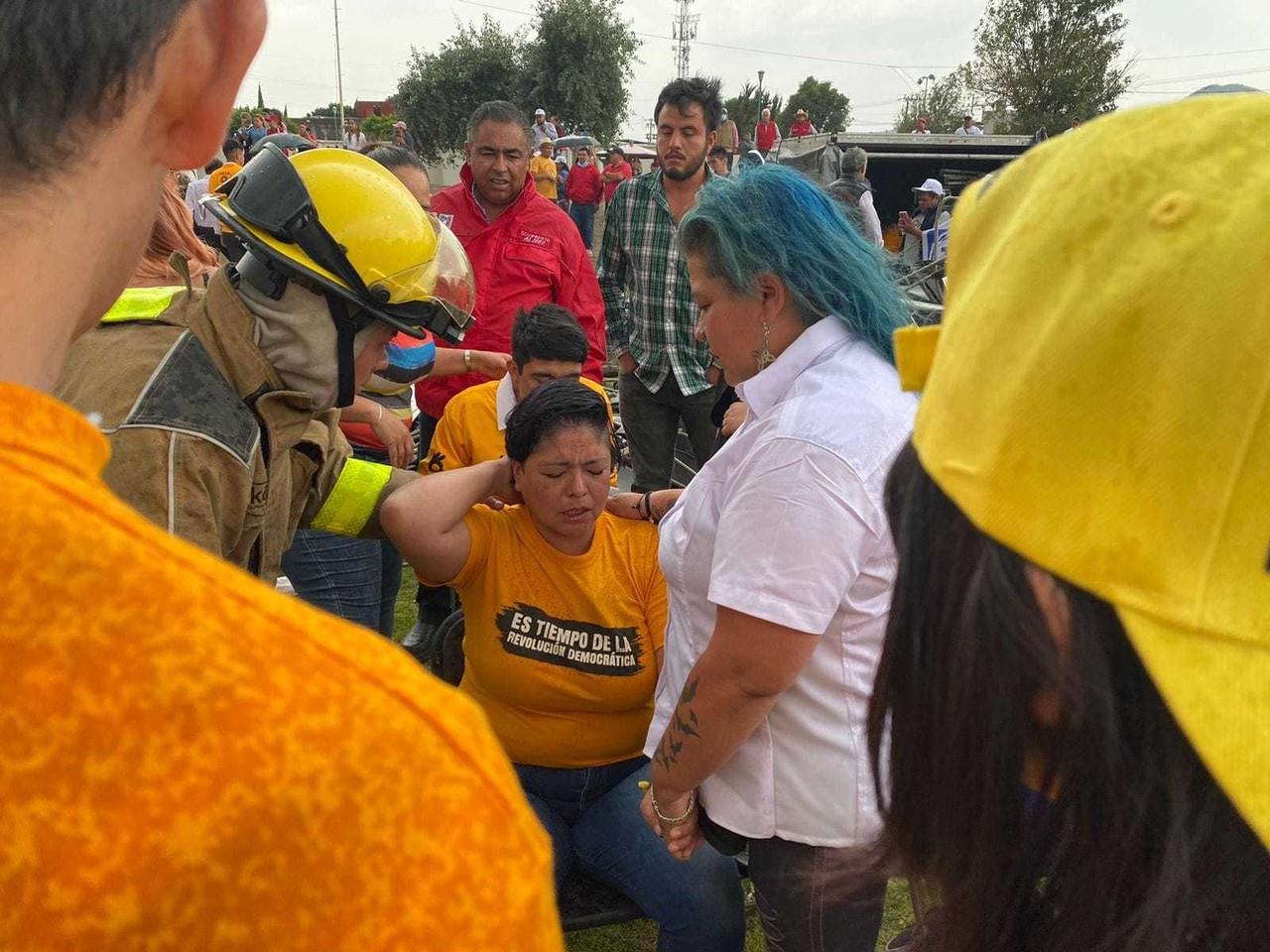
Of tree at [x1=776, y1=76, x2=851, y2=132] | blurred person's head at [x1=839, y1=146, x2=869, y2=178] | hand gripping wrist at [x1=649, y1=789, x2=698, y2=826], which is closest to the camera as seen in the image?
hand gripping wrist at [x1=649, y1=789, x2=698, y2=826]

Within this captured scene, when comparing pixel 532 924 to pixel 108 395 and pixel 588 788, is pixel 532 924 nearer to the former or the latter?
pixel 108 395

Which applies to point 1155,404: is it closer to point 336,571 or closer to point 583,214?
point 336,571

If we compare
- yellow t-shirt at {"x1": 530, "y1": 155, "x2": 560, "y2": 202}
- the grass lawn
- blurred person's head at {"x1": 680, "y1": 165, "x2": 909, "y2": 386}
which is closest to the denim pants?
the grass lawn

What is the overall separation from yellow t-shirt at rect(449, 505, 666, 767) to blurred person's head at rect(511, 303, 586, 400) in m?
1.07

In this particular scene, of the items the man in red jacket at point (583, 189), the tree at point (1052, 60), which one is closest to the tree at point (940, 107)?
the tree at point (1052, 60)

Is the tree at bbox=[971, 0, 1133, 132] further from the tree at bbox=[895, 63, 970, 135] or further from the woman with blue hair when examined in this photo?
the woman with blue hair

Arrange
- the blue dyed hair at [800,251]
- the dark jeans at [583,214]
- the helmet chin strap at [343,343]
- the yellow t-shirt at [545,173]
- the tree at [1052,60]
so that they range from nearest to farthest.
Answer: the helmet chin strap at [343,343] < the blue dyed hair at [800,251] < the yellow t-shirt at [545,173] < the dark jeans at [583,214] < the tree at [1052,60]

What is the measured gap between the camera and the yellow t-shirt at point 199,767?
511 mm

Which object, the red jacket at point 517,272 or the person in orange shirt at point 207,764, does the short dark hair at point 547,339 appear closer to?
the red jacket at point 517,272

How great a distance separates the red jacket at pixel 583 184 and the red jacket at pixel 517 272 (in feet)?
45.4

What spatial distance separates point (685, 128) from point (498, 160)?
1020mm

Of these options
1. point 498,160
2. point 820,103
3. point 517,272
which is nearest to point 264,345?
point 517,272

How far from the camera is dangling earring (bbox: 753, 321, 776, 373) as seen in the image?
2217 millimetres

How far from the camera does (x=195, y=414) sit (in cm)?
174
